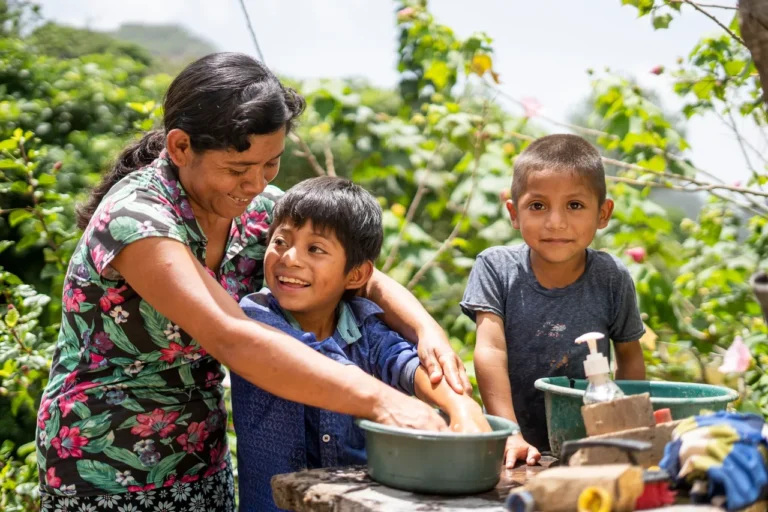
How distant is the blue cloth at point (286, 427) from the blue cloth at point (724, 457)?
0.77 metres

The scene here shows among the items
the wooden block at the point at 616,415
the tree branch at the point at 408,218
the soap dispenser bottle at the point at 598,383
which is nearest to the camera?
the wooden block at the point at 616,415

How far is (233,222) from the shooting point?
2367 millimetres

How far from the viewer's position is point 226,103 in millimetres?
2092

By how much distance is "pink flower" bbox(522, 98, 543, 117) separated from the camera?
14.3ft

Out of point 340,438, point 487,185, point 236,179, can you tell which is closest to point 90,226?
point 236,179

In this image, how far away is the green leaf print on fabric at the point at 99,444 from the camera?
2051mm

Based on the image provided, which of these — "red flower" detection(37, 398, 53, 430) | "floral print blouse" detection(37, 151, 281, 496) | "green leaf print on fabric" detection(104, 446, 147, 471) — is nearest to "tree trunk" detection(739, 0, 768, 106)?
"floral print blouse" detection(37, 151, 281, 496)

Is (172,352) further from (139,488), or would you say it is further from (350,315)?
(350,315)

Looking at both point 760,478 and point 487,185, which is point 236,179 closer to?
point 760,478

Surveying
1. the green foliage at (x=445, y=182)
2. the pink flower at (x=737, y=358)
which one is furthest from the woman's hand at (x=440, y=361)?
the green foliage at (x=445, y=182)

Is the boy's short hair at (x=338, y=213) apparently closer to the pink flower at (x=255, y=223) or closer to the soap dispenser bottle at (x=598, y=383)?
the pink flower at (x=255, y=223)

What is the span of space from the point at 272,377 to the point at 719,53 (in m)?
2.86

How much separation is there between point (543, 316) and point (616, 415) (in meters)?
0.73

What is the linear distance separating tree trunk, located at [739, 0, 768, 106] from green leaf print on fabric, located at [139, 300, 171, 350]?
1377 millimetres
